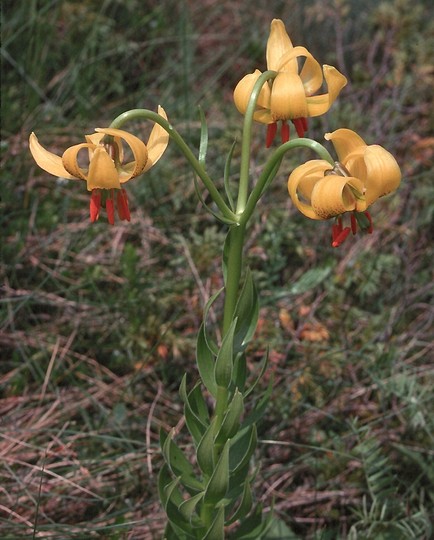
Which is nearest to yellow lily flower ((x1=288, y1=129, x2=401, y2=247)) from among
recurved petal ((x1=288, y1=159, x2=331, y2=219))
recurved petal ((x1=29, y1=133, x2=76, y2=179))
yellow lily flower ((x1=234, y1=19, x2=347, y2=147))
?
recurved petal ((x1=288, y1=159, x2=331, y2=219))

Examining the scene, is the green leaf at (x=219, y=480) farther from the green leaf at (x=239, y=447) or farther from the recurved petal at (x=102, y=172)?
the recurved petal at (x=102, y=172)

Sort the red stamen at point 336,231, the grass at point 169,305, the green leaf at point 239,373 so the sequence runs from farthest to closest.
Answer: the grass at point 169,305, the green leaf at point 239,373, the red stamen at point 336,231

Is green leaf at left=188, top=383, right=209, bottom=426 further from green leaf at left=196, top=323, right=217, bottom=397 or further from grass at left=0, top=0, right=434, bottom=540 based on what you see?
grass at left=0, top=0, right=434, bottom=540

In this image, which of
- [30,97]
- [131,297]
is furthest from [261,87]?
[30,97]

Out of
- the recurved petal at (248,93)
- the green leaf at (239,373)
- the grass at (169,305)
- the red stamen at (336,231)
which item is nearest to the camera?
the red stamen at (336,231)

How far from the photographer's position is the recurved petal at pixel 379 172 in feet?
4.60

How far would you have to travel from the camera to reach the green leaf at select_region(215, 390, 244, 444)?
1661mm

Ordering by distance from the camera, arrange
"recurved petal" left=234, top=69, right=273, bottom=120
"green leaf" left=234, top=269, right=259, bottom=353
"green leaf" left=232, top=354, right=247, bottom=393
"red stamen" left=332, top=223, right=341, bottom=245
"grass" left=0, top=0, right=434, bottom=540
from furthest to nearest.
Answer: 1. "grass" left=0, top=0, right=434, bottom=540
2. "green leaf" left=232, top=354, right=247, bottom=393
3. "green leaf" left=234, top=269, right=259, bottom=353
4. "recurved petal" left=234, top=69, right=273, bottom=120
5. "red stamen" left=332, top=223, right=341, bottom=245

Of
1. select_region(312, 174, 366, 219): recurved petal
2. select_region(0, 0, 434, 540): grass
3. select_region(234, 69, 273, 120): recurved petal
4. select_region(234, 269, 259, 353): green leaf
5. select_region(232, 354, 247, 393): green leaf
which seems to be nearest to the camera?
select_region(312, 174, 366, 219): recurved petal

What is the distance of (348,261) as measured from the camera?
3.23 m

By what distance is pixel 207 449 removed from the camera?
1.70m

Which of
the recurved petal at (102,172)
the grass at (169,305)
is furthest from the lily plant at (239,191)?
the grass at (169,305)

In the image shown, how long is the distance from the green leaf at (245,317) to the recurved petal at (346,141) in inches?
14.5

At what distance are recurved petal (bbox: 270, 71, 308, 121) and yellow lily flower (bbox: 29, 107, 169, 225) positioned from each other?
0.23 metres
